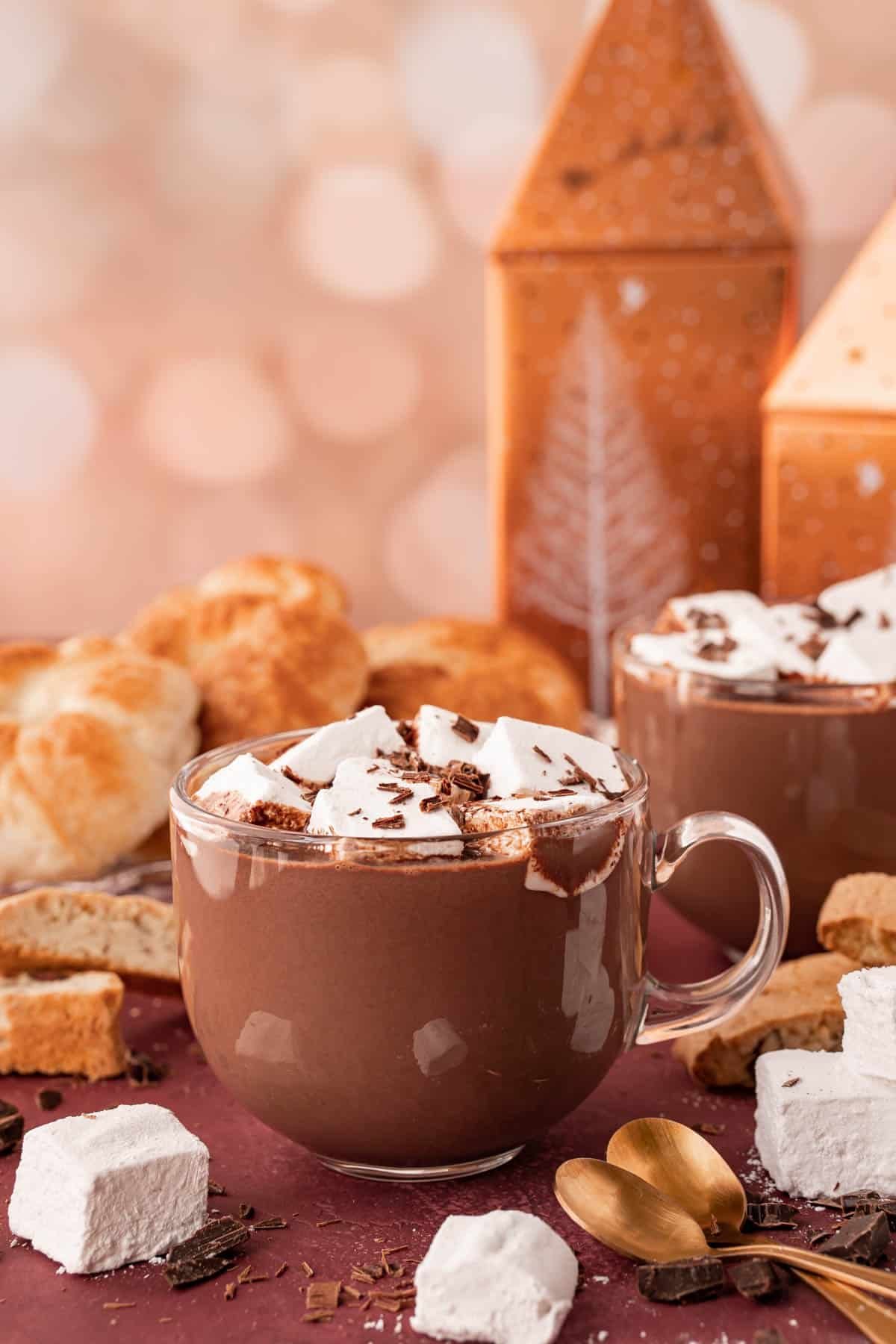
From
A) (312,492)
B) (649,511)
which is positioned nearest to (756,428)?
(649,511)

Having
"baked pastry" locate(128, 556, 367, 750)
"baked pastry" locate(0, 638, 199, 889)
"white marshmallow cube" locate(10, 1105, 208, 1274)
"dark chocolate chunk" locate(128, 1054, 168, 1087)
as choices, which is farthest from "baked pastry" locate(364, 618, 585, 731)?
"white marshmallow cube" locate(10, 1105, 208, 1274)

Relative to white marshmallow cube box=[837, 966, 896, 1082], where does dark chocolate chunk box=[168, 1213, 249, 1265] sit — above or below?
below

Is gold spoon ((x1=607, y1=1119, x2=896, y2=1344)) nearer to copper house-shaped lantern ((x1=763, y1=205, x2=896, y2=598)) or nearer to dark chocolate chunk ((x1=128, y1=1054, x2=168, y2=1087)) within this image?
dark chocolate chunk ((x1=128, y1=1054, x2=168, y2=1087))

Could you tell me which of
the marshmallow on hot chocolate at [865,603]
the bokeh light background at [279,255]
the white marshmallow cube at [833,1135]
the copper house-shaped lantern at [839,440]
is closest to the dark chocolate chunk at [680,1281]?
the white marshmallow cube at [833,1135]

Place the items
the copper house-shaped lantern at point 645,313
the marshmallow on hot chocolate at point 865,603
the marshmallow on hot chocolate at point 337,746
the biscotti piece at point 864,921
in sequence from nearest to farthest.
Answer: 1. the marshmallow on hot chocolate at point 337,746
2. the biscotti piece at point 864,921
3. the marshmallow on hot chocolate at point 865,603
4. the copper house-shaped lantern at point 645,313

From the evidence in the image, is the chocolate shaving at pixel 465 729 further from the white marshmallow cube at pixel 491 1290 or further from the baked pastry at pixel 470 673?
the baked pastry at pixel 470 673

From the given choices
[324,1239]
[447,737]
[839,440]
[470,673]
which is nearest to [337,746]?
[447,737]

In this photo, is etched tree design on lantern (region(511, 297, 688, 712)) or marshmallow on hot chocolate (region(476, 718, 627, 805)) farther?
etched tree design on lantern (region(511, 297, 688, 712))

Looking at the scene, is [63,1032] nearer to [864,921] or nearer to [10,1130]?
[10,1130]
